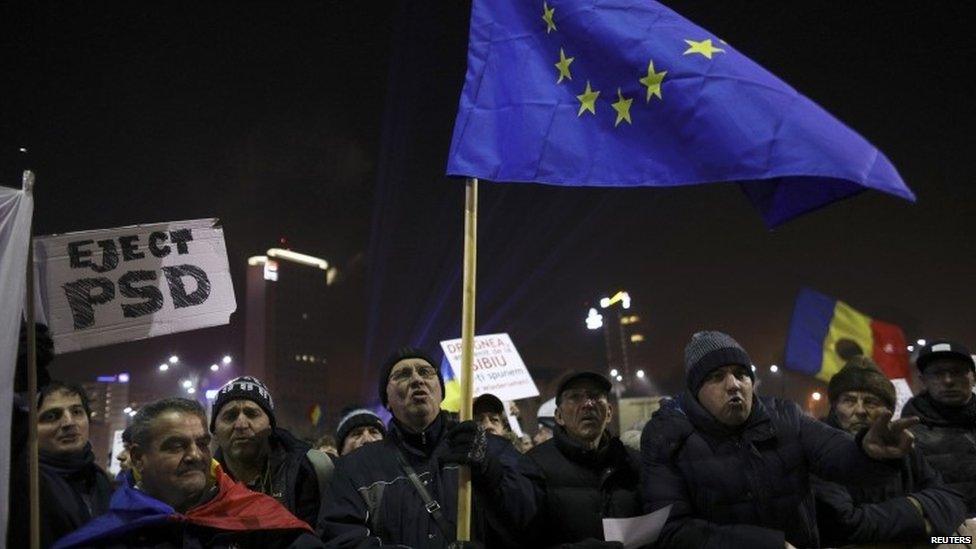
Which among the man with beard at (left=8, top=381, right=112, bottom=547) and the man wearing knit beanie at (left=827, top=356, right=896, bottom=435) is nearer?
the man with beard at (left=8, top=381, right=112, bottom=547)

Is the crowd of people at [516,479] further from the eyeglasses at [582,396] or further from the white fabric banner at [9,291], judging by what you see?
the white fabric banner at [9,291]

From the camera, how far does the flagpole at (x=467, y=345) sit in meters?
4.01

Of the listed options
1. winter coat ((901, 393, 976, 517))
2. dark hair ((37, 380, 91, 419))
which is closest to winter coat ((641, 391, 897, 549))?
winter coat ((901, 393, 976, 517))

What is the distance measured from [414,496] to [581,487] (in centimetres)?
114

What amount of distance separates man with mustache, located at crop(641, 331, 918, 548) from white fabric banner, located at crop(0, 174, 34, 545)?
324 cm

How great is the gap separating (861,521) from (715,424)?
1.04 m

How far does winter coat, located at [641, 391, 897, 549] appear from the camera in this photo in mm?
4086

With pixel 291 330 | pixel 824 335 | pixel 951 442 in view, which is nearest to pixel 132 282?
pixel 951 442

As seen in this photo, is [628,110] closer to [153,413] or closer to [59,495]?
[153,413]

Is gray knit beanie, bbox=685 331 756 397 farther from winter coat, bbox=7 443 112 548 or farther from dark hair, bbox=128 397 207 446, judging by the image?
winter coat, bbox=7 443 112 548

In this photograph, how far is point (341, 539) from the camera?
4.19 metres

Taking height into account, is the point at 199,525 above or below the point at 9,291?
below

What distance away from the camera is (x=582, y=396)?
17.4 ft

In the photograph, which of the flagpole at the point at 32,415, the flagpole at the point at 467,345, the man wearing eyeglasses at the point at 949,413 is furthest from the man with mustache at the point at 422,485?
the man wearing eyeglasses at the point at 949,413
